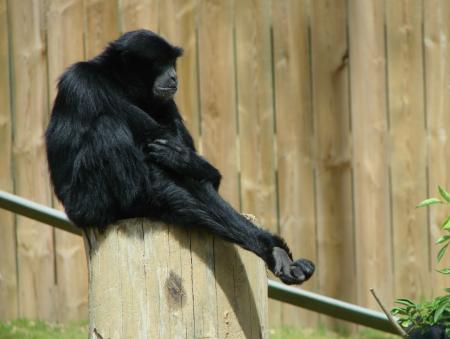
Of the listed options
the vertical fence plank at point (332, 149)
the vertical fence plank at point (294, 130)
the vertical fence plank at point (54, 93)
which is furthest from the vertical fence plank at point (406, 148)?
the vertical fence plank at point (54, 93)

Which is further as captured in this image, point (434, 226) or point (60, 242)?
point (434, 226)

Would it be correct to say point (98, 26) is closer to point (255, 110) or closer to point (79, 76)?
point (255, 110)

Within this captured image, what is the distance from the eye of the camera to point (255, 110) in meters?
6.72

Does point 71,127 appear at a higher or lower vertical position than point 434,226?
higher

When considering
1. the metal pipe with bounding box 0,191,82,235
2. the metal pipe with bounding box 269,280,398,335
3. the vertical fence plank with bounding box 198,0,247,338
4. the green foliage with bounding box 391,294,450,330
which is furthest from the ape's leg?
the vertical fence plank with bounding box 198,0,247,338

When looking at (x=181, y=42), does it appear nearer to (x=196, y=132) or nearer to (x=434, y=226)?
(x=196, y=132)

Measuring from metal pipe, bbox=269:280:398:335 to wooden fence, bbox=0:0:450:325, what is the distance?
123cm

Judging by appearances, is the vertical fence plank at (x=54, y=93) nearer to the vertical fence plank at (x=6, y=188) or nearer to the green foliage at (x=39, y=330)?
the green foliage at (x=39, y=330)

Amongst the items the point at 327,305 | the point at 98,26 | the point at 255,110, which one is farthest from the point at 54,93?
the point at 327,305

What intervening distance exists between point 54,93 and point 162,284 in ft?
8.62

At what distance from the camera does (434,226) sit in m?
6.99

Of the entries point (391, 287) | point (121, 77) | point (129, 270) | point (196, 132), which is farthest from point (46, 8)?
point (391, 287)

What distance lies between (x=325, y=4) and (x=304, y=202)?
1.48 m

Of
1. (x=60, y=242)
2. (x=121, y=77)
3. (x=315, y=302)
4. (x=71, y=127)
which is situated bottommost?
(x=315, y=302)
